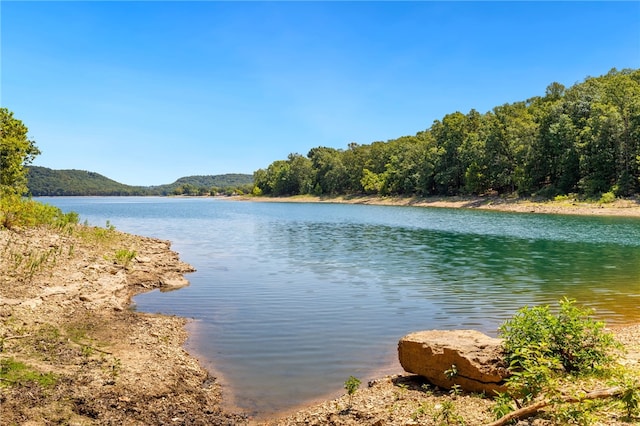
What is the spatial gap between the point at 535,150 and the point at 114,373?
283 feet

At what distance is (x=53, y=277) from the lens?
1532 cm

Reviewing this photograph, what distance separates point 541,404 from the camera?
20.0 ft

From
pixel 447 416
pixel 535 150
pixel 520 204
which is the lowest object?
pixel 447 416

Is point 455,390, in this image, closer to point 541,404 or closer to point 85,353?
point 541,404

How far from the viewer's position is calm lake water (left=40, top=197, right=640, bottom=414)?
10703 millimetres

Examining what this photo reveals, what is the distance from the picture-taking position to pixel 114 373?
346 inches

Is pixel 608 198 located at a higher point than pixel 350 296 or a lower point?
higher

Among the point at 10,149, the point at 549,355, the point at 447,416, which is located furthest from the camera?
the point at 10,149

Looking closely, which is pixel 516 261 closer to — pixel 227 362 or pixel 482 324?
pixel 482 324

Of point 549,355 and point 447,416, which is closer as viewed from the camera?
point 447,416

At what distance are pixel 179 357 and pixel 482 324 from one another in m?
8.93

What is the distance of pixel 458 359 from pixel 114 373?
6.54 m

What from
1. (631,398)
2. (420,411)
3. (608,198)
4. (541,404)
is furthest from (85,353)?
(608,198)

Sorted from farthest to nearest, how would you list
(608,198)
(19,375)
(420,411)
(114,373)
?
(608,198), (114,373), (19,375), (420,411)
